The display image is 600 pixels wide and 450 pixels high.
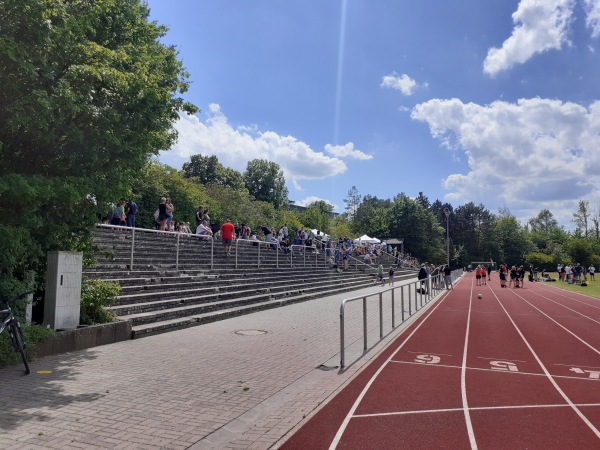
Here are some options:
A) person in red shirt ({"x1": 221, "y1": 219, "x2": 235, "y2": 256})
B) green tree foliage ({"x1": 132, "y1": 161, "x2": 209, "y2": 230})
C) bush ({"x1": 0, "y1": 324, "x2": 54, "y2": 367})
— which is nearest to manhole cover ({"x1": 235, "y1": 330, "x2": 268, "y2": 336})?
bush ({"x1": 0, "y1": 324, "x2": 54, "y2": 367})

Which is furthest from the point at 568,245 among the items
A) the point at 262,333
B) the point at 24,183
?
the point at 24,183

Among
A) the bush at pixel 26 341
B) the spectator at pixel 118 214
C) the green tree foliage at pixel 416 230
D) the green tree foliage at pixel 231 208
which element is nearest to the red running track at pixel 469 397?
the bush at pixel 26 341

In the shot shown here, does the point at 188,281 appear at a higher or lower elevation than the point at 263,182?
lower

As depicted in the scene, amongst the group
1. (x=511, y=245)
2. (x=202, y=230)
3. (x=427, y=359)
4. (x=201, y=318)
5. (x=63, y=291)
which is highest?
(x=511, y=245)

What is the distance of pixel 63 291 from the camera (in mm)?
8125

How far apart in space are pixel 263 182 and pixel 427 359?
81.4m

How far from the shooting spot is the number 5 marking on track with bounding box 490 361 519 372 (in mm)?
7730

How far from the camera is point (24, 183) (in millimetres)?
6301

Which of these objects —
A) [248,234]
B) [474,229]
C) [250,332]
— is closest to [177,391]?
[250,332]

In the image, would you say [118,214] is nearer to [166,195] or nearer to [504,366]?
[504,366]

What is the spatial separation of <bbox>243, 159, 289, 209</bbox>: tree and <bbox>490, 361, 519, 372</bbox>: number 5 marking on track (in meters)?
80.1

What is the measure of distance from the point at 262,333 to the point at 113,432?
20.8 feet

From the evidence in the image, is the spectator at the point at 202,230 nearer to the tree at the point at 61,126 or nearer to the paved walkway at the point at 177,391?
the paved walkway at the point at 177,391

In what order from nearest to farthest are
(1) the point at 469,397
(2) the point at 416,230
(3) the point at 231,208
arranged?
(1) the point at 469,397
(3) the point at 231,208
(2) the point at 416,230
